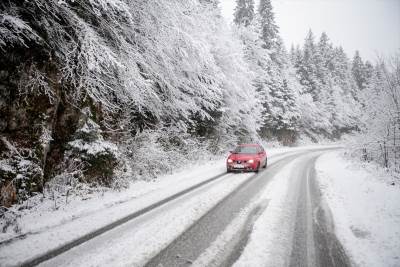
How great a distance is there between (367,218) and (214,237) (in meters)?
3.73

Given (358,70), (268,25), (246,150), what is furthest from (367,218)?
(358,70)

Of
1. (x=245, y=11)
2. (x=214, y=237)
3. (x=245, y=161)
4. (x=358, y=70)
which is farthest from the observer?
(x=358, y=70)

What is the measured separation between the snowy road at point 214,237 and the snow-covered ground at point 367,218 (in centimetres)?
29

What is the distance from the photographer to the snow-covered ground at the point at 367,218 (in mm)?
4246

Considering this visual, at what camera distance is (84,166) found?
770 centimetres

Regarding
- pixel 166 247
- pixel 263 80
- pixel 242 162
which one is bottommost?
pixel 166 247

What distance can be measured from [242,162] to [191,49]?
6000 millimetres

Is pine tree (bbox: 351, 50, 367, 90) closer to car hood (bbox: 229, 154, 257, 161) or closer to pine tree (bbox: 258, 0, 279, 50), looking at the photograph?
pine tree (bbox: 258, 0, 279, 50)

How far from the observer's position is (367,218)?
601cm

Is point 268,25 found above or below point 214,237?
above

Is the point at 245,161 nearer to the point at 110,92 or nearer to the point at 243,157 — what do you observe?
the point at 243,157

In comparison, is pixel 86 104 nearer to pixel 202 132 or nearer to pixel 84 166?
pixel 84 166

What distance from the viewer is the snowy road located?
3.93 meters

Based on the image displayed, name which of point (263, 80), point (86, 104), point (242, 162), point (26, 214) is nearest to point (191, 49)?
point (86, 104)
